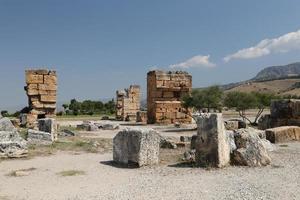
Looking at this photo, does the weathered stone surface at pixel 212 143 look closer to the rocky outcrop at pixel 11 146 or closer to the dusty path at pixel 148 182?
the dusty path at pixel 148 182

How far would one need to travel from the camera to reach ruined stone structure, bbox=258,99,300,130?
17761mm

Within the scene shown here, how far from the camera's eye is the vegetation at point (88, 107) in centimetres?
4524

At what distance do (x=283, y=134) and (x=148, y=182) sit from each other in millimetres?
8559

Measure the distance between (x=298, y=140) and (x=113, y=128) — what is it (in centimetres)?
1078

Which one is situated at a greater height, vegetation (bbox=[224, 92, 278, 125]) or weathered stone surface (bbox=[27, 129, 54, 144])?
vegetation (bbox=[224, 92, 278, 125])

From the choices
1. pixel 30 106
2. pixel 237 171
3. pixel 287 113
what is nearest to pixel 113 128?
pixel 30 106

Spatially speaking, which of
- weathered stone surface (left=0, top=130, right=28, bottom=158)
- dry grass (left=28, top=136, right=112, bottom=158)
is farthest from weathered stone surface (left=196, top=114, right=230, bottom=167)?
weathered stone surface (left=0, top=130, right=28, bottom=158)

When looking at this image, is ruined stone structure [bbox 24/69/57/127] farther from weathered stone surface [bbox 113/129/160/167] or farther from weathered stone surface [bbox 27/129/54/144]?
weathered stone surface [bbox 113/129/160/167]

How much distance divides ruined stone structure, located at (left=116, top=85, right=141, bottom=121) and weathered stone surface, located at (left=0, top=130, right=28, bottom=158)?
22658mm

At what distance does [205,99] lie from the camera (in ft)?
75.7

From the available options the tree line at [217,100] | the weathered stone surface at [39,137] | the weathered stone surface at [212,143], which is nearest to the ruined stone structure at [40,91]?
the weathered stone surface at [39,137]

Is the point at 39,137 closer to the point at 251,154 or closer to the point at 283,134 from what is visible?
the point at 251,154

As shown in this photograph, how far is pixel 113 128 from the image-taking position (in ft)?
73.9

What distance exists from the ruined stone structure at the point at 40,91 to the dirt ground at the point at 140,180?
36.3ft
